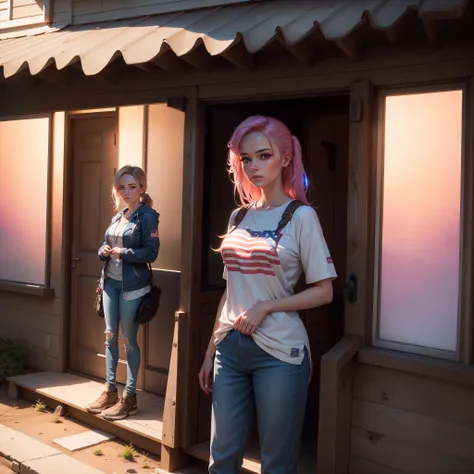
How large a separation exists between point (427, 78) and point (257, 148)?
117 cm

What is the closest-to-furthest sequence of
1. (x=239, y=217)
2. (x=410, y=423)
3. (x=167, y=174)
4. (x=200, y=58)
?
(x=239, y=217), (x=410, y=423), (x=200, y=58), (x=167, y=174)

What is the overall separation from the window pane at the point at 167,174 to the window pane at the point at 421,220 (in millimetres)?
1925

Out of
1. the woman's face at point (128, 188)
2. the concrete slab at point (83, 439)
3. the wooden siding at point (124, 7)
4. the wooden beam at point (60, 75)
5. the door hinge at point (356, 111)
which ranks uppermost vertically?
the wooden siding at point (124, 7)

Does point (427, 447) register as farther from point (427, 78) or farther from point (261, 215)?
point (427, 78)

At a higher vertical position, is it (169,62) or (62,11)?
(62,11)

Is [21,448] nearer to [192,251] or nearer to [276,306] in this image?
[192,251]

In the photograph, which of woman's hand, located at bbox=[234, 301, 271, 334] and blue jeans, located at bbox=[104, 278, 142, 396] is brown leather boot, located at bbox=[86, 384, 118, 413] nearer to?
blue jeans, located at bbox=[104, 278, 142, 396]

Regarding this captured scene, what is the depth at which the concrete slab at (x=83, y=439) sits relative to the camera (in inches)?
176

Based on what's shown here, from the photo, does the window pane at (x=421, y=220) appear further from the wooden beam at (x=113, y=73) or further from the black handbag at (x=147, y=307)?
the wooden beam at (x=113, y=73)

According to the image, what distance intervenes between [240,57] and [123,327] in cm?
202

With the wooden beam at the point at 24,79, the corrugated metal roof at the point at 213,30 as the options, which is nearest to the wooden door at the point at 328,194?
the corrugated metal roof at the point at 213,30

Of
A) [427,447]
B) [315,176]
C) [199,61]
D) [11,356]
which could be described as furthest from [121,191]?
[427,447]

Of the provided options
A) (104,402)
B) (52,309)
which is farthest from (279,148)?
(52,309)

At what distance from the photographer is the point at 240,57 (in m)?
3.82
